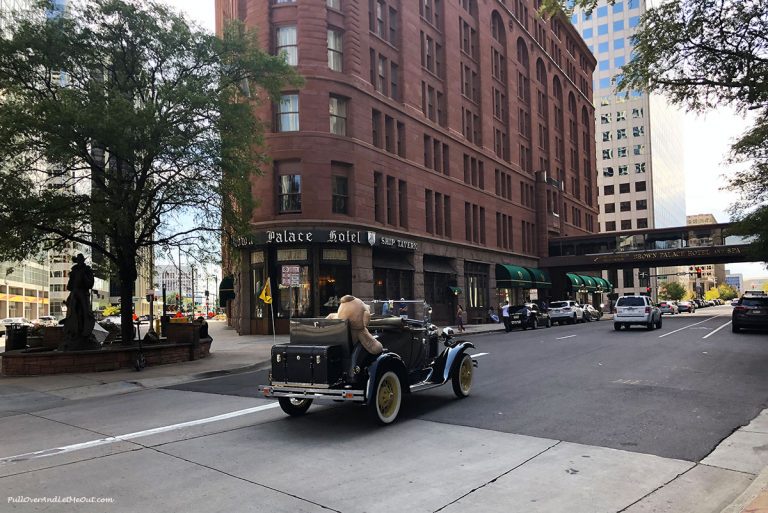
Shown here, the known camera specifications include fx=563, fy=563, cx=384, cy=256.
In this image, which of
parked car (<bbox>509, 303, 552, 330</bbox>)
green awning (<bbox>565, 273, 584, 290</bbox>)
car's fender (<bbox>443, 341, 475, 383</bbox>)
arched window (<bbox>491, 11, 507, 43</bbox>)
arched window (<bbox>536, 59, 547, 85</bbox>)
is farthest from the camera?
arched window (<bbox>536, 59, 547, 85</bbox>)

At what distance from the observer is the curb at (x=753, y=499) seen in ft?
14.2

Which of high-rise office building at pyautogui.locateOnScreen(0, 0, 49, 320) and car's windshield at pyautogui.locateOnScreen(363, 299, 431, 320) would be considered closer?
car's windshield at pyautogui.locateOnScreen(363, 299, 431, 320)

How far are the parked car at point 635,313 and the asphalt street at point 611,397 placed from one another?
11.3 metres

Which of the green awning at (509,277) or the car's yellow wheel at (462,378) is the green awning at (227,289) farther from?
the car's yellow wheel at (462,378)

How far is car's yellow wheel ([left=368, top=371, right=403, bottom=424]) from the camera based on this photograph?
7398 mm

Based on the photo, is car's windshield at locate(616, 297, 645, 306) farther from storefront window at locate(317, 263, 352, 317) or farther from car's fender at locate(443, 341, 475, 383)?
car's fender at locate(443, 341, 475, 383)

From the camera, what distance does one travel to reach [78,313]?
15961mm

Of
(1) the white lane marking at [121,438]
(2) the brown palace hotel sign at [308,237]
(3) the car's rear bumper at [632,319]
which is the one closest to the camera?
(1) the white lane marking at [121,438]

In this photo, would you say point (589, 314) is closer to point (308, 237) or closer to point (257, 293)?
point (308, 237)

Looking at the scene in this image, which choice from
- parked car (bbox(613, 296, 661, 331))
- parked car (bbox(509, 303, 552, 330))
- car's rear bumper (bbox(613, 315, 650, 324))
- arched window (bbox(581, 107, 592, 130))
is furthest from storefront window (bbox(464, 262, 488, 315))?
arched window (bbox(581, 107, 592, 130))

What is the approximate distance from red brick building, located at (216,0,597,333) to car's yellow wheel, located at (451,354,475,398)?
11980 mm

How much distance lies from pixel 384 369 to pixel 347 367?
0.50 m

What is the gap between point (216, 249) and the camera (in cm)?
1953

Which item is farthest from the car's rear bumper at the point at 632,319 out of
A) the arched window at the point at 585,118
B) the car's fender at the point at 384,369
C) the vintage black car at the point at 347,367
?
the arched window at the point at 585,118
